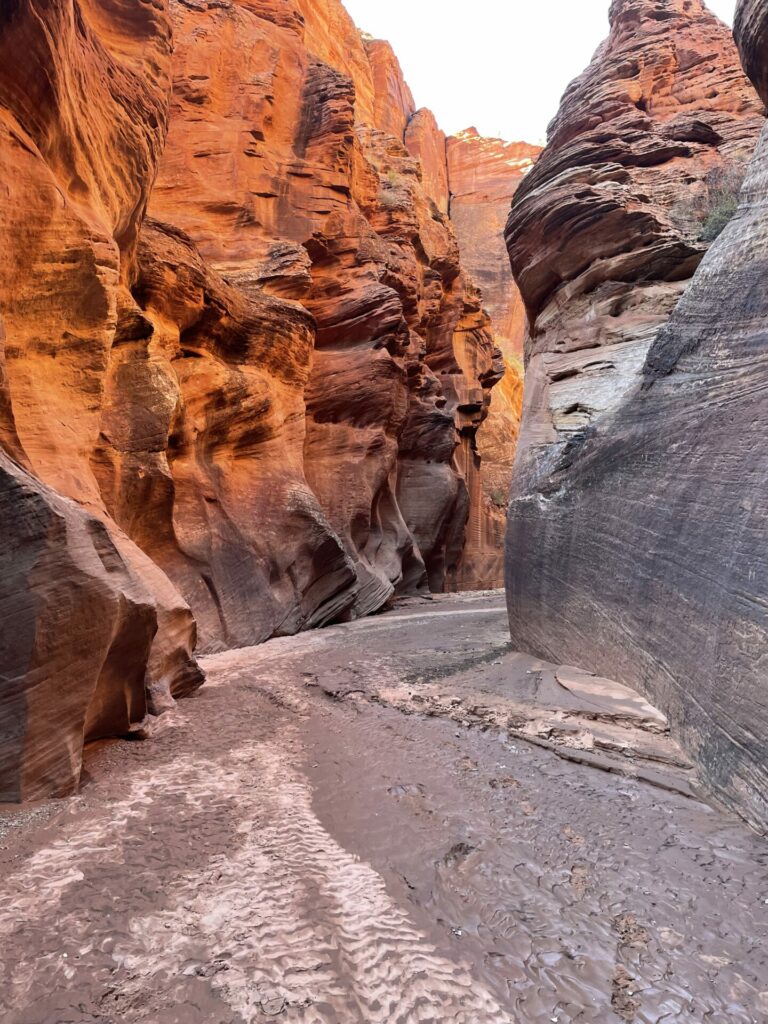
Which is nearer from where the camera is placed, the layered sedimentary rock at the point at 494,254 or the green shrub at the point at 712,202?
the green shrub at the point at 712,202

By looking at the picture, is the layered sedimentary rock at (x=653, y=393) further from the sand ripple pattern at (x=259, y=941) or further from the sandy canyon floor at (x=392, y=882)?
the sand ripple pattern at (x=259, y=941)

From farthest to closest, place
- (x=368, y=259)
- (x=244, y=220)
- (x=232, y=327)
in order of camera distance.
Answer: (x=368, y=259)
(x=244, y=220)
(x=232, y=327)

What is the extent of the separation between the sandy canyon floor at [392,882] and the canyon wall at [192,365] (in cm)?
96

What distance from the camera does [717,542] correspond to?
3.98m

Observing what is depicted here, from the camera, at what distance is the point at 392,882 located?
2.81 metres

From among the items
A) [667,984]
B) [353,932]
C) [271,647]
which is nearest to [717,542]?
[667,984]

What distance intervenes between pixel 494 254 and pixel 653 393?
176 ft

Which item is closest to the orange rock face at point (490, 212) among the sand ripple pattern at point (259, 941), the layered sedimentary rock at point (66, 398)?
the layered sedimentary rock at point (66, 398)

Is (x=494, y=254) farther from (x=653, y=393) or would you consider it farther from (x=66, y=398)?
(x=66, y=398)

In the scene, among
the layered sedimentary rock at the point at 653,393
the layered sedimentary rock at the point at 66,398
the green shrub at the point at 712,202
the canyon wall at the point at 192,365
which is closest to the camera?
the layered sedimentary rock at the point at 66,398

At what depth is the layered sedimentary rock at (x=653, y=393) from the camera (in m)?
3.80

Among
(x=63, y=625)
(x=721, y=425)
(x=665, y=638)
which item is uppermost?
(x=721, y=425)

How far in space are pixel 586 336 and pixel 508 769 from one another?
6.01m

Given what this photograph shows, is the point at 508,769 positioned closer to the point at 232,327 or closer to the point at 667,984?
the point at 667,984
